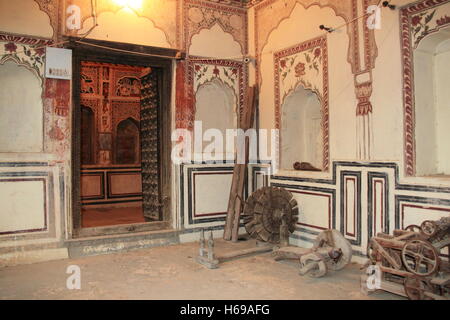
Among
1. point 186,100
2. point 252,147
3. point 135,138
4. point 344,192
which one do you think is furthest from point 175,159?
point 135,138

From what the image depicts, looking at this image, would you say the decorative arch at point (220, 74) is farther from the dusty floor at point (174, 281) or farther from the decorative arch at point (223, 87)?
the dusty floor at point (174, 281)

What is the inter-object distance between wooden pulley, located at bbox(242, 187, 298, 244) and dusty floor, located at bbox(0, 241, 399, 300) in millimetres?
493

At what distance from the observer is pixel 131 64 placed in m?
6.20

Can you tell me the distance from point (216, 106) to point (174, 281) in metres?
3.49

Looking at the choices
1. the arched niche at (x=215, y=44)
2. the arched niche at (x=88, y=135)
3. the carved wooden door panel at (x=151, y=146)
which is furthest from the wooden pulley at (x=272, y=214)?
the arched niche at (x=88, y=135)

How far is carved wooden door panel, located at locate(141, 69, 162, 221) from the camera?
6625mm

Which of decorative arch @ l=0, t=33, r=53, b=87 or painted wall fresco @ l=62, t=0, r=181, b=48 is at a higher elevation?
painted wall fresco @ l=62, t=0, r=181, b=48

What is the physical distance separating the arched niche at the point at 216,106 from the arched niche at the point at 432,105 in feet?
10.7

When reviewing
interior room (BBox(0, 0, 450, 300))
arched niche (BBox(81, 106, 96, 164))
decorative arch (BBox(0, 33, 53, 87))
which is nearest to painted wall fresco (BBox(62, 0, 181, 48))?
interior room (BBox(0, 0, 450, 300))

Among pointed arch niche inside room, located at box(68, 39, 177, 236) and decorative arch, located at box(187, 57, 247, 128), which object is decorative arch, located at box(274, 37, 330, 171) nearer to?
decorative arch, located at box(187, 57, 247, 128)

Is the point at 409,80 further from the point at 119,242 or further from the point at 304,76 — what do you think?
the point at 119,242

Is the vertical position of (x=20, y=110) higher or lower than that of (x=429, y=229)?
higher

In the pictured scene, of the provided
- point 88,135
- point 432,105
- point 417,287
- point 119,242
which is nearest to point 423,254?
point 417,287
